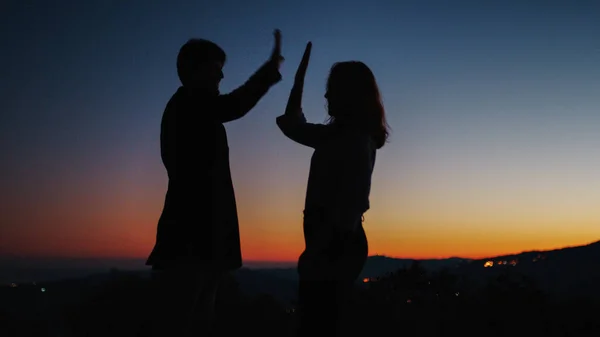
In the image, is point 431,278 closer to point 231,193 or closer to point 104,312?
point 104,312

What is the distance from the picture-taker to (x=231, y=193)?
2543 millimetres

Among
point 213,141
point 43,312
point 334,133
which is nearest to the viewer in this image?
point 334,133

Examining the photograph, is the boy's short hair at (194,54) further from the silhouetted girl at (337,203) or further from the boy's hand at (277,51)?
the silhouetted girl at (337,203)

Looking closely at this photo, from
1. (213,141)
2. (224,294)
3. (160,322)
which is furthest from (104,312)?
(213,141)

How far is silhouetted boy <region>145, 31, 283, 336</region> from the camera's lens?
7.85 ft

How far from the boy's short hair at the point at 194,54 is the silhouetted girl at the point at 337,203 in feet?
2.22

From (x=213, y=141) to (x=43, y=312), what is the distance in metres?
3.93

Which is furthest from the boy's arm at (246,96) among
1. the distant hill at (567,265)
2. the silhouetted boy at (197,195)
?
the distant hill at (567,265)

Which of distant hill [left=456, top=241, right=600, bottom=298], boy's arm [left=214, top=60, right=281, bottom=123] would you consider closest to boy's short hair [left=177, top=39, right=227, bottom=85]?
boy's arm [left=214, top=60, right=281, bottom=123]

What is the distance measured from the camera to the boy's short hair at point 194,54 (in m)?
2.60

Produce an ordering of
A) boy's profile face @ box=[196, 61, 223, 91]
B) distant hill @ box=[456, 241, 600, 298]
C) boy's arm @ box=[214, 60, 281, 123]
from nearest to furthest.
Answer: boy's arm @ box=[214, 60, 281, 123] → boy's profile face @ box=[196, 61, 223, 91] → distant hill @ box=[456, 241, 600, 298]

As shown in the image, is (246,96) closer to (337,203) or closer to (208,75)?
(208,75)

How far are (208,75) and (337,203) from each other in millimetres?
1027

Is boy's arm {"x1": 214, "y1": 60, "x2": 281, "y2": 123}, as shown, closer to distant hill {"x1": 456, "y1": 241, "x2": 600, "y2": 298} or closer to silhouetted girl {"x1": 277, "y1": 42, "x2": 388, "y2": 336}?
silhouetted girl {"x1": 277, "y1": 42, "x2": 388, "y2": 336}
